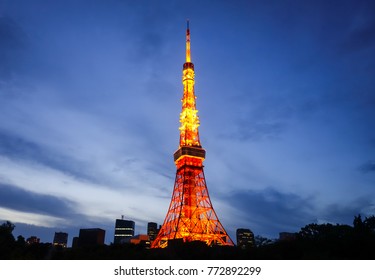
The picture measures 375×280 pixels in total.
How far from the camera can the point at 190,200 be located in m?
56.0

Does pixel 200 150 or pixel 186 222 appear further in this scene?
pixel 200 150

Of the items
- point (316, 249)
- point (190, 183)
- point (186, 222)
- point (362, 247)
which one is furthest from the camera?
point (190, 183)

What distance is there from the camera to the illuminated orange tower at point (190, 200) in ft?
174

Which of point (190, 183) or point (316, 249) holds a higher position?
point (190, 183)

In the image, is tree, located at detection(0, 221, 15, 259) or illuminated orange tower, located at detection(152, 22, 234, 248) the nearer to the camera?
tree, located at detection(0, 221, 15, 259)

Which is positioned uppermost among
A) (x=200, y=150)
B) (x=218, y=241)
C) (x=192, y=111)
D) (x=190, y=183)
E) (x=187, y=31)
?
(x=187, y=31)

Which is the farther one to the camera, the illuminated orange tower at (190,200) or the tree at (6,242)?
the illuminated orange tower at (190,200)

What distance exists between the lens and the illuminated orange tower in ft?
174

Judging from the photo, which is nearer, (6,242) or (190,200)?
(6,242)
